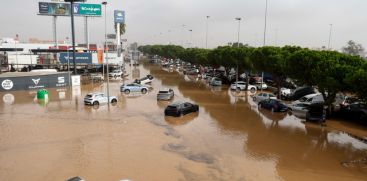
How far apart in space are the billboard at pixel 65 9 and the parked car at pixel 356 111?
71088mm

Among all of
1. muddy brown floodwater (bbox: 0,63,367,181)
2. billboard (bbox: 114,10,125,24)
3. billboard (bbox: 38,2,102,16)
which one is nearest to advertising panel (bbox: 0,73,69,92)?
muddy brown floodwater (bbox: 0,63,367,181)

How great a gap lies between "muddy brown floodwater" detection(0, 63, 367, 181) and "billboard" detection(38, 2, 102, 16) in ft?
185

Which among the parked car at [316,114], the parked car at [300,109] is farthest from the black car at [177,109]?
the parked car at [316,114]

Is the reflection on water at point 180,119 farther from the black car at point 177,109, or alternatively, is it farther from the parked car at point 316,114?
the parked car at point 316,114

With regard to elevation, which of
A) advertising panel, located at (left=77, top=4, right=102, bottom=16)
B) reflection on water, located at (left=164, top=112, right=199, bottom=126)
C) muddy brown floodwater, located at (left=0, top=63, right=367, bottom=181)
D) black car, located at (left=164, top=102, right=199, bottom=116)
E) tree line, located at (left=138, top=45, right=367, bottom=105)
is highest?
advertising panel, located at (left=77, top=4, right=102, bottom=16)

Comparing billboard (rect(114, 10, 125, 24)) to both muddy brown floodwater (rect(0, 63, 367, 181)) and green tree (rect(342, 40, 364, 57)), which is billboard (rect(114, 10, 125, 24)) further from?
green tree (rect(342, 40, 364, 57))

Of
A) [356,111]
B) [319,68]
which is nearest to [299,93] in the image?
[356,111]

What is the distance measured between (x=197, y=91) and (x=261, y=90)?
34.6 ft

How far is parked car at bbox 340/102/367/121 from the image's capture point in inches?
1106

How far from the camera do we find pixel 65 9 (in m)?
90.8

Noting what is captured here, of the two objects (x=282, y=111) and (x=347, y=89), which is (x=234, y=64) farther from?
(x=347, y=89)

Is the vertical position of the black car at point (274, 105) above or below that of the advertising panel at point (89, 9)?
below

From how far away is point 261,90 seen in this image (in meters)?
49.3

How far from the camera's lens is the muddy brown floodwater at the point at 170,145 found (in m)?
16.3
